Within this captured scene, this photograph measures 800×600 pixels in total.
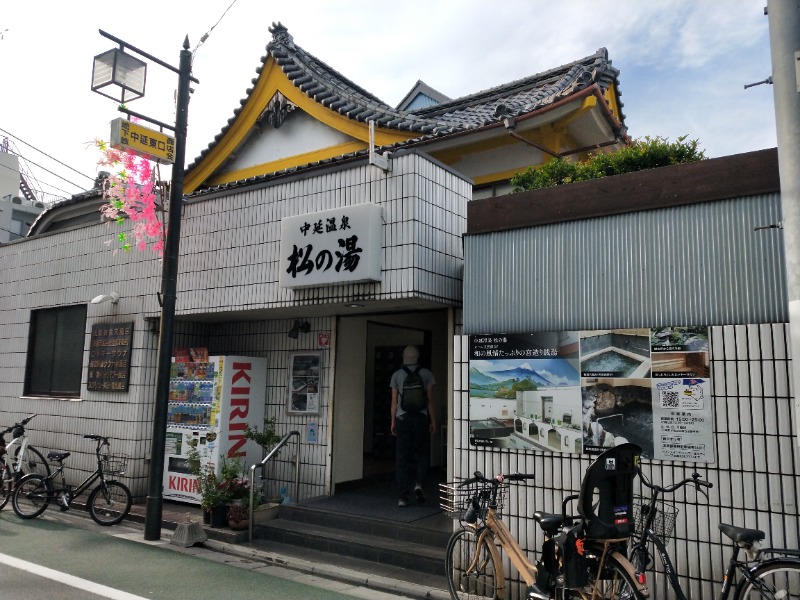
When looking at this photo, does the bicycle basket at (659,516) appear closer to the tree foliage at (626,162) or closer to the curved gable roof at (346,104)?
the tree foliage at (626,162)

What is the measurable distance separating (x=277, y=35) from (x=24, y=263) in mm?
7332

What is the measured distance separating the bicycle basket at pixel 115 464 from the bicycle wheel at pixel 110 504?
17cm

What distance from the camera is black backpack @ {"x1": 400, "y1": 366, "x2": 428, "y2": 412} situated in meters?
8.60

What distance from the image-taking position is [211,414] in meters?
9.79

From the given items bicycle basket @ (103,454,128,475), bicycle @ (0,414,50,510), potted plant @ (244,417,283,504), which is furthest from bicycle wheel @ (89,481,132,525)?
potted plant @ (244,417,283,504)

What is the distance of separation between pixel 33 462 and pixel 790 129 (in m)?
12.3

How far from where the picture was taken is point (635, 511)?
5.47m

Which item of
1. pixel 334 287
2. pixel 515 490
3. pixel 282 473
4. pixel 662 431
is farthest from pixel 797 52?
pixel 282 473

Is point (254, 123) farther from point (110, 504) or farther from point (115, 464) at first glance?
point (110, 504)

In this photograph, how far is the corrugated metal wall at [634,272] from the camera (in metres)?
5.42

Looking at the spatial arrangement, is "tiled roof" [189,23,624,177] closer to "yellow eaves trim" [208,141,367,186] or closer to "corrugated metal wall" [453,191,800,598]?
"yellow eaves trim" [208,141,367,186]

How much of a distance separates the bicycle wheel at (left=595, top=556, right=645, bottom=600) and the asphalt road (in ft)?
7.91

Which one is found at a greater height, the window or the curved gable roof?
the curved gable roof

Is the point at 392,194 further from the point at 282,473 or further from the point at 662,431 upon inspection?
the point at 282,473
